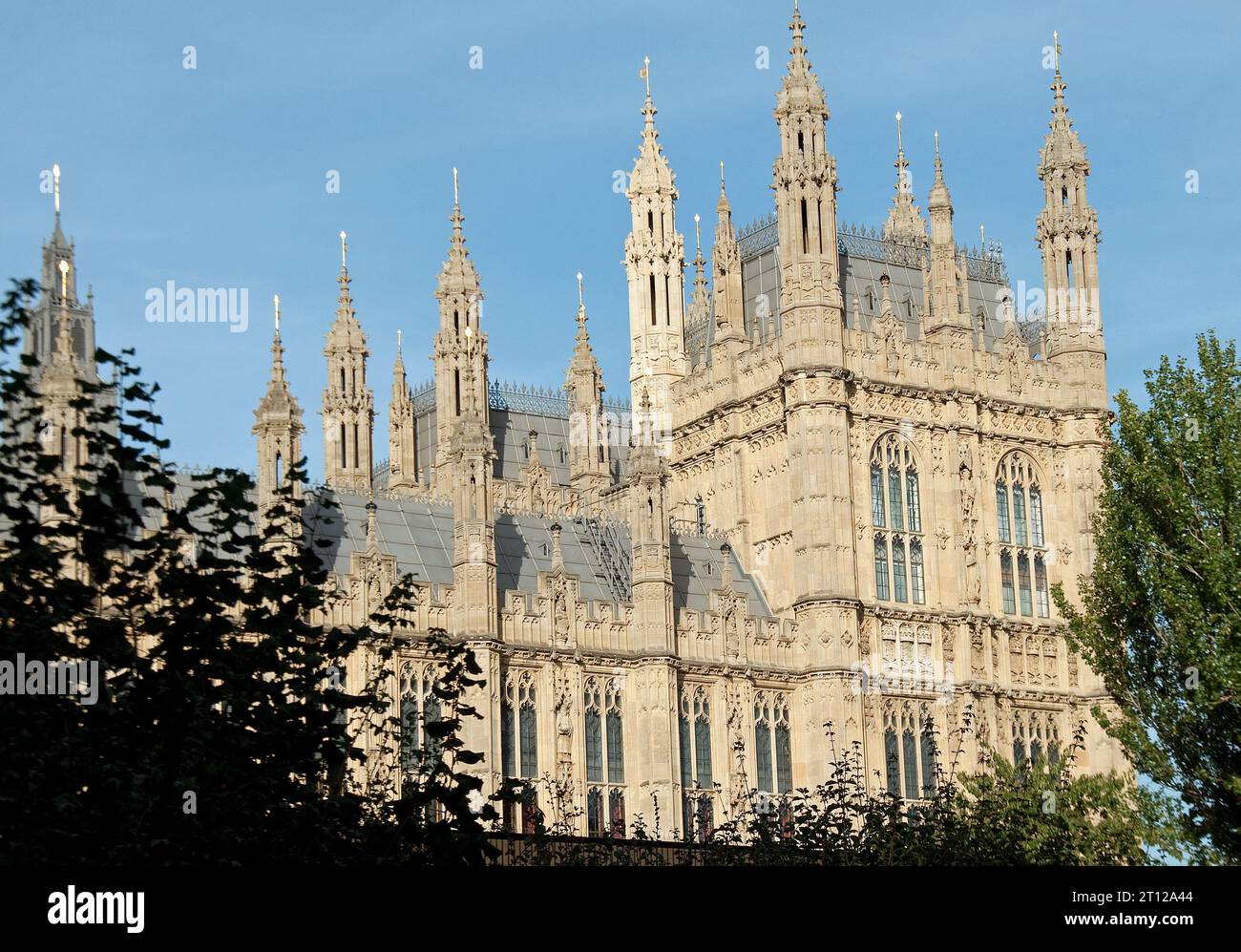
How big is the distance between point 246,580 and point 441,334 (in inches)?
572

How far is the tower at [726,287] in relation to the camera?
2724 inches

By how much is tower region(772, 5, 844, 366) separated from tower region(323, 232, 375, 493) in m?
13.9

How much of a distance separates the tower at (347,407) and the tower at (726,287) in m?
11.3

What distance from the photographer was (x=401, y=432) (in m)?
74.9

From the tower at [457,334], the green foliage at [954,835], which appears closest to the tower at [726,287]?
the tower at [457,334]

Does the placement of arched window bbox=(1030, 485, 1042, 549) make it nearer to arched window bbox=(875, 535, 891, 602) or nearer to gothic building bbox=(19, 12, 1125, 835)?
gothic building bbox=(19, 12, 1125, 835)

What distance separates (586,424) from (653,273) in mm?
5448

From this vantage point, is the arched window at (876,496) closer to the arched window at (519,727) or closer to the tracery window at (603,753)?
the tracery window at (603,753)

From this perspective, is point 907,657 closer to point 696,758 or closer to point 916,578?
point 916,578

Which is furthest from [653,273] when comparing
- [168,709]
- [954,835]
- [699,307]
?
[168,709]

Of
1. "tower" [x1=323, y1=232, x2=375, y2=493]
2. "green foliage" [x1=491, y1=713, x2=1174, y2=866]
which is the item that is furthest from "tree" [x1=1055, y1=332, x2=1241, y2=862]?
"tower" [x1=323, y1=232, x2=375, y2=493]
